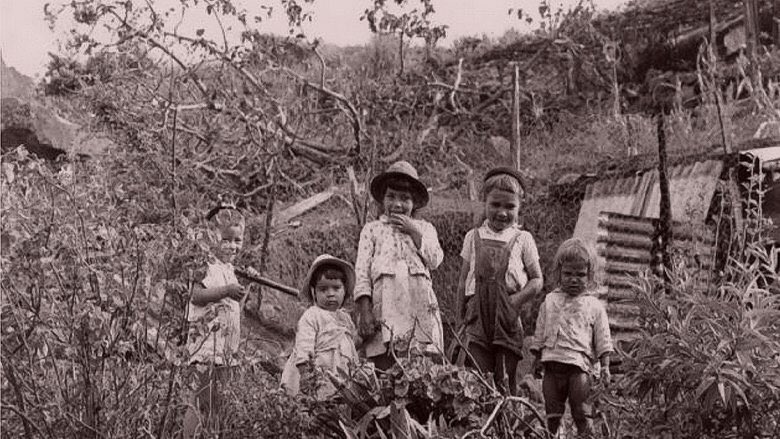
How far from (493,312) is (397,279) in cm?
50

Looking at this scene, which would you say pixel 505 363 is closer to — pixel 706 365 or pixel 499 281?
pixel 499 281

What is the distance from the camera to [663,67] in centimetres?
1362

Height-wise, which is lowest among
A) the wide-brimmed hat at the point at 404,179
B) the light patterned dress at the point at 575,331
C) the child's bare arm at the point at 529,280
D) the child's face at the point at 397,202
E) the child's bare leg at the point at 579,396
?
the child's bare leg at the point at 579,396

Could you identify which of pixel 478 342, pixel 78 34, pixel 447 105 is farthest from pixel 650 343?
pixel 447 105

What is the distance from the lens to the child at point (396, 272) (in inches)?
193

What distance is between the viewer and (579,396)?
183 inches

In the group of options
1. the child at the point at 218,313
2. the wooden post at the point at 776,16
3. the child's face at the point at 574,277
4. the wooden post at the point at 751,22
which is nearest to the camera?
the child at the point at 218,313

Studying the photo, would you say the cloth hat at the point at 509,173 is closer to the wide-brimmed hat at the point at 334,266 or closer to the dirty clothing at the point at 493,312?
the dirty clothing at the point at 493,312

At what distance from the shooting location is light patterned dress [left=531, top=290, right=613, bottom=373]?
4676mm

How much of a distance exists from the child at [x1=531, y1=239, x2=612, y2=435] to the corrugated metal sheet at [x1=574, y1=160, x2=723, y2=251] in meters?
2.70

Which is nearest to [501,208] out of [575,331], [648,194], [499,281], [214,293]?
[499,281]

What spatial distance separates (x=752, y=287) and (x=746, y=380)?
548 millimetres

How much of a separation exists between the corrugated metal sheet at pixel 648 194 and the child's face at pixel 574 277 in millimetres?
2686

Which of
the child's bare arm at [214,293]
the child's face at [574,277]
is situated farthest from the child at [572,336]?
the child's bare arm at [214,293]
